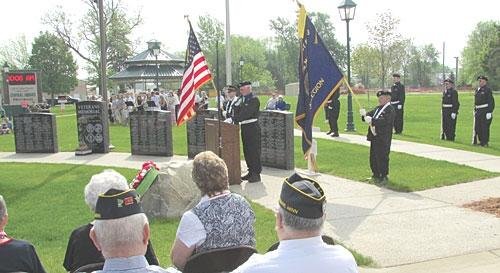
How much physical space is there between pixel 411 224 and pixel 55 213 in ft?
17.9

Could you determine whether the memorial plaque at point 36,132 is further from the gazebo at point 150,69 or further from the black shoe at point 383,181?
the gazebo at point 150,69

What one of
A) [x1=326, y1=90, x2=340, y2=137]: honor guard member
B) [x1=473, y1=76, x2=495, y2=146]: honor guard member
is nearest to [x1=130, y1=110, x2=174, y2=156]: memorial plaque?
[x1=326, y1=90, x2=340, y2=137]: honor guard member

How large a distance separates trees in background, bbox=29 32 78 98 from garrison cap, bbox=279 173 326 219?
76.8m

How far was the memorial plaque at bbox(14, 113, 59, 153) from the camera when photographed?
17875 millimetres

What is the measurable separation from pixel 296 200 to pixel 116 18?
246ft

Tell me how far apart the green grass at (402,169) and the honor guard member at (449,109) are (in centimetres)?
424

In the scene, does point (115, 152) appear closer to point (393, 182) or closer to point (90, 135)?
point (90, 135)

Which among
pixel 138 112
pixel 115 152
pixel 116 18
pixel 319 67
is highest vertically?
pixel 116 18

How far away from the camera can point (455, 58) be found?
109 meters

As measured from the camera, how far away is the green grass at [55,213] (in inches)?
291

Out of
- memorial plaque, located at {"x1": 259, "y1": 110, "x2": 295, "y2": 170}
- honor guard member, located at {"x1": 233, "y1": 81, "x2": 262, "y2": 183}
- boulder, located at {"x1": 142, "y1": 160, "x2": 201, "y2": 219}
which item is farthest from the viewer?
memorial plaque, located at {"x1": 259, "y1": 110, "x2": 295, "y2": 170}

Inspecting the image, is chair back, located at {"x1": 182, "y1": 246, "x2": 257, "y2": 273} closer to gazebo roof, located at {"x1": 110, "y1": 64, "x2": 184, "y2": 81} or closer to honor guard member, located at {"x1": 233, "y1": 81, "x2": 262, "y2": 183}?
honor guard member, located at {"x1": 233, "y1": 81, "x2": 262, "y2": 183}

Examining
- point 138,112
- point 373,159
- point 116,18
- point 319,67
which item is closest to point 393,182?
point 373,159

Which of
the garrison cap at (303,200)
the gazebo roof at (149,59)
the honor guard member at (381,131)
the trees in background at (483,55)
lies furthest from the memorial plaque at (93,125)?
the trees in background at (483,55)
